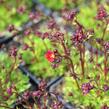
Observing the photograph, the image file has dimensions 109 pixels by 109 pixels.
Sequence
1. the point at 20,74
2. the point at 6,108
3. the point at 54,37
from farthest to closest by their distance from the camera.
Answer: the point at 20,74 < the point at 6,108 < the point at 54,37

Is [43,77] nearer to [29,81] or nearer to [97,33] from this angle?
[29,81]

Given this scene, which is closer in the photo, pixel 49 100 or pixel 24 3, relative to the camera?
pixel 49 100

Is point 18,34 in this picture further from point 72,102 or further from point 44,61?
point 72,102

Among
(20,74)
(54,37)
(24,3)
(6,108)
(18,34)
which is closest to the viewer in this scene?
(54,37)

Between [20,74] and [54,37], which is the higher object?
[54,37]

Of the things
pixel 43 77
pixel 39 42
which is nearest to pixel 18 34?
pixel 39 42

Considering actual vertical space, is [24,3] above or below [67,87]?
above

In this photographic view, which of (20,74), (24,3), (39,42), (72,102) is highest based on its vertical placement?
(24,3)

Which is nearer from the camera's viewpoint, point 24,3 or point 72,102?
point 72,102

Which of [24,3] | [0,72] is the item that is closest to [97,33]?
[0,72]
